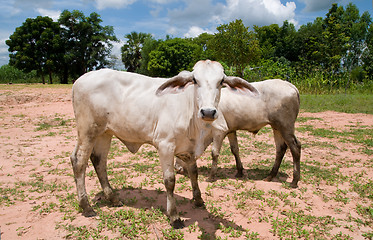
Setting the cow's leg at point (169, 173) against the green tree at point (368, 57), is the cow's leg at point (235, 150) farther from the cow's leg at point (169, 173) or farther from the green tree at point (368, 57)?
the green tree at point (368, 57)

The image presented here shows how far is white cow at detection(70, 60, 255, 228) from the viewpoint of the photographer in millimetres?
3184

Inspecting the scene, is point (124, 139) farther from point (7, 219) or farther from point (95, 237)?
point (7, 219)

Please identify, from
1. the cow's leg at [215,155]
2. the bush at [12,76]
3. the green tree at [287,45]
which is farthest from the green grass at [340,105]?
the bush at [12,76]

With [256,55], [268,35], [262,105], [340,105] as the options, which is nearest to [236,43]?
[256,55]

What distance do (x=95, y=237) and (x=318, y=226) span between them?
10.3 ft

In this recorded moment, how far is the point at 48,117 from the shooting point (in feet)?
36.6

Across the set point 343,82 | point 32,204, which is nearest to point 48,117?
point 32,204

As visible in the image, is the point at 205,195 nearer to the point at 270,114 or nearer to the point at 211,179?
the point at 211,179

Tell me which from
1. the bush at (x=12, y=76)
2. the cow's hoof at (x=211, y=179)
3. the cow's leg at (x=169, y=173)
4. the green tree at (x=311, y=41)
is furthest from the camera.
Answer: the bush at (x=12, y=76)

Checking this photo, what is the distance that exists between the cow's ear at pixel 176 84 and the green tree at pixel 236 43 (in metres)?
20.0

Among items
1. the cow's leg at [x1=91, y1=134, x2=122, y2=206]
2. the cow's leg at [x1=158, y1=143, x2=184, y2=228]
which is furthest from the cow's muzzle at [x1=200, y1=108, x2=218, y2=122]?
the cow's leg at [x1=91, y1=134, x2=122, y2=206]

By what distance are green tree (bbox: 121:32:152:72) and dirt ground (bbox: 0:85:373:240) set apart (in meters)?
39.5

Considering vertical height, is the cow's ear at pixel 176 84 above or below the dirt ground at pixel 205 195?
above

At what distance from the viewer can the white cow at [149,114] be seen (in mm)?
3184
